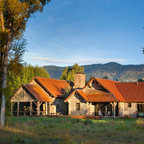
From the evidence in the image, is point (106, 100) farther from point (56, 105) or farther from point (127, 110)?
point (56, 105)

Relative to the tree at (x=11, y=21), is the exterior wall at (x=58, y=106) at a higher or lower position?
lower

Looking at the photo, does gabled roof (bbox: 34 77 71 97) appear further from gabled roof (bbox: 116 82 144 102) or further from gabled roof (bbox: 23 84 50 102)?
gabled roof (bbox: 116 82 144 102)

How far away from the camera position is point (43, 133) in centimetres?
1858

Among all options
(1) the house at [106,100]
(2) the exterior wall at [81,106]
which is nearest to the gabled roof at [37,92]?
(1) the house at [106,100]

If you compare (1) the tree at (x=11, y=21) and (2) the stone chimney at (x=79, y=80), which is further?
(2) the stone chimney at (x=79, y=80)

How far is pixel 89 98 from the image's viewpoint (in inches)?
1657

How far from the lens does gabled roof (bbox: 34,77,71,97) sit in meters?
46.3

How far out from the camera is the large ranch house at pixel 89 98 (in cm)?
4109

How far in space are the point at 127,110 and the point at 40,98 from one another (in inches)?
508

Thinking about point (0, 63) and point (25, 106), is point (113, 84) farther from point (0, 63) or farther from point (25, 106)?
point (0, 63)

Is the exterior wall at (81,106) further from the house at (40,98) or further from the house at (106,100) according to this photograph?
the house at (40,98)

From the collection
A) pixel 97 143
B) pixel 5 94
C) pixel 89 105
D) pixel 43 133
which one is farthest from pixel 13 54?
pixel 89 105

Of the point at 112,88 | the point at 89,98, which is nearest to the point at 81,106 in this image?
the point at 89,98

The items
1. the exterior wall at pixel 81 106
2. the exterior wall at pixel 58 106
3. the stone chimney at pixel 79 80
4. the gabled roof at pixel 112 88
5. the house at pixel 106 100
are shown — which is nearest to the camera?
the house at pixel 106 100
